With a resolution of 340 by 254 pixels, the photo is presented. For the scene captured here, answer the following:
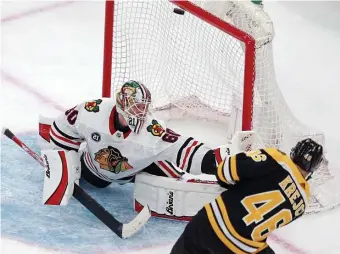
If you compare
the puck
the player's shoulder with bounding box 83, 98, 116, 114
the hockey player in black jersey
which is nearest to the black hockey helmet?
the hockey player in black jersey

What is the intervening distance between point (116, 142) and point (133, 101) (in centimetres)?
25

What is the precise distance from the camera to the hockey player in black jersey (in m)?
2.59

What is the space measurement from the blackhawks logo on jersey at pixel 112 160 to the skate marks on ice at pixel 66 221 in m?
0.19

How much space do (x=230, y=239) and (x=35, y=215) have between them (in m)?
1.11

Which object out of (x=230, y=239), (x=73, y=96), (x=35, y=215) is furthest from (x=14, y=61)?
(x=230, y=239)

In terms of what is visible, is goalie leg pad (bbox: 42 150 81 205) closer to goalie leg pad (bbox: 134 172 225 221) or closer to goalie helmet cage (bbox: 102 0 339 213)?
goalie leg pad (bbox: 134 172 225 221)

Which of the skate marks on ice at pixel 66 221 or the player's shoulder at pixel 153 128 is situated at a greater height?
the player's shoulder at pixel 153 128

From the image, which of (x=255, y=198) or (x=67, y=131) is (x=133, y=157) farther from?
(x=255, y=198)

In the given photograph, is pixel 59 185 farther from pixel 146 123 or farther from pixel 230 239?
pixel 230 239

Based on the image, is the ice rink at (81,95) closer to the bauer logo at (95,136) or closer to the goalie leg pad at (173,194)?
the goalie leg pad at (173,194)

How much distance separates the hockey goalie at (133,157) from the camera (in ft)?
11.2

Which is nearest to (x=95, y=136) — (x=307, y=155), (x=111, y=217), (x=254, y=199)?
(x=111, y=217)

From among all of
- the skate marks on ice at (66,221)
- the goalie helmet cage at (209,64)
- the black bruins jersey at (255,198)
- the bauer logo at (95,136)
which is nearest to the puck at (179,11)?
the goalie helmet cage at (209,64)

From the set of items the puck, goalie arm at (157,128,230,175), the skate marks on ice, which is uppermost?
the puck
